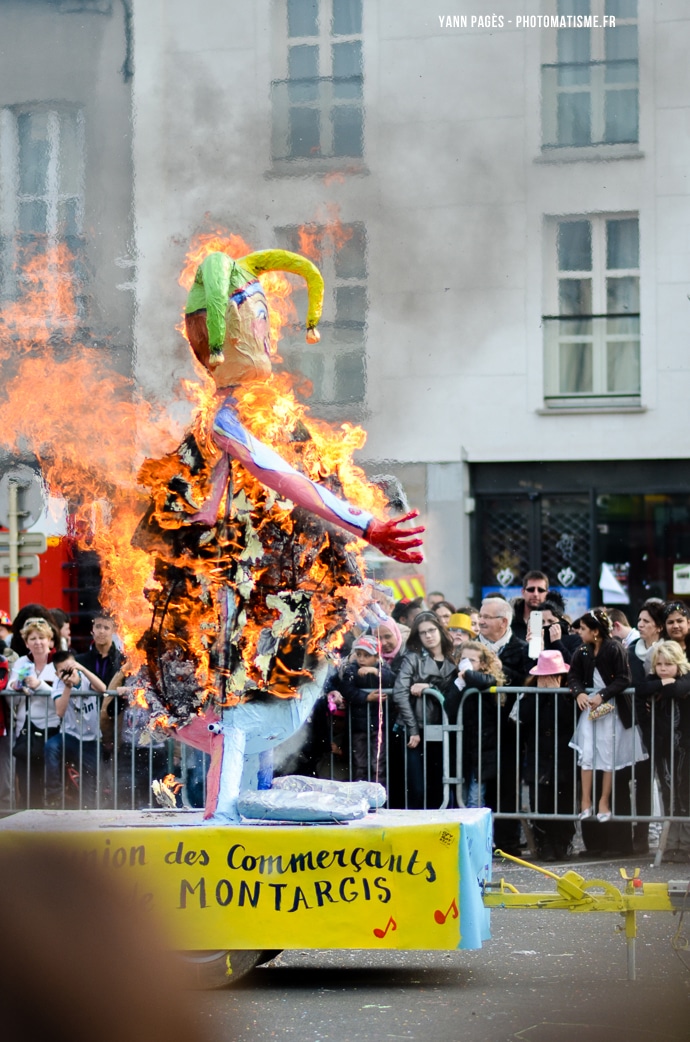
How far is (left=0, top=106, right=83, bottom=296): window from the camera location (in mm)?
7367

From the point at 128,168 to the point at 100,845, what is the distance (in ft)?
11.8

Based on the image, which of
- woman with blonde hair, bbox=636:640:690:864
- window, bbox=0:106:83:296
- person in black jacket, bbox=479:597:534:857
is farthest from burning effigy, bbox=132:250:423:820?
woman with blonde hair, bbox=636:640:690:864

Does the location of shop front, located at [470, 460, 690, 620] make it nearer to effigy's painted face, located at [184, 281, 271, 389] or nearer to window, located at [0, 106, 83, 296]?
window, located at [0, 106, 83, 296]

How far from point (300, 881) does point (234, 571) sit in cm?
102

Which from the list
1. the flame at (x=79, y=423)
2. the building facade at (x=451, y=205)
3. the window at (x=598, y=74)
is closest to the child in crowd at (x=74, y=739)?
the flame at (x=79, y=423)

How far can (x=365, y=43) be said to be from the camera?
23.7ft

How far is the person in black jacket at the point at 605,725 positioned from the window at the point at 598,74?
7.94 ft

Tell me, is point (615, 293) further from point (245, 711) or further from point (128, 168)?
point (245, 711)

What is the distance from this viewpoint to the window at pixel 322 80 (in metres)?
7.09

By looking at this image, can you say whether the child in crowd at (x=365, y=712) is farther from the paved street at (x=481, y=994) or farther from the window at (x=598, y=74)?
the window at (x=598, y=74)

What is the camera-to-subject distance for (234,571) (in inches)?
206

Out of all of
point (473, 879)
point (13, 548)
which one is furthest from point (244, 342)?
point (13, 548)

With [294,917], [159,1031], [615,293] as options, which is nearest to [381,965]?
[294,917]

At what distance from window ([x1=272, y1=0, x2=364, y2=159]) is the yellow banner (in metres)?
3.64
